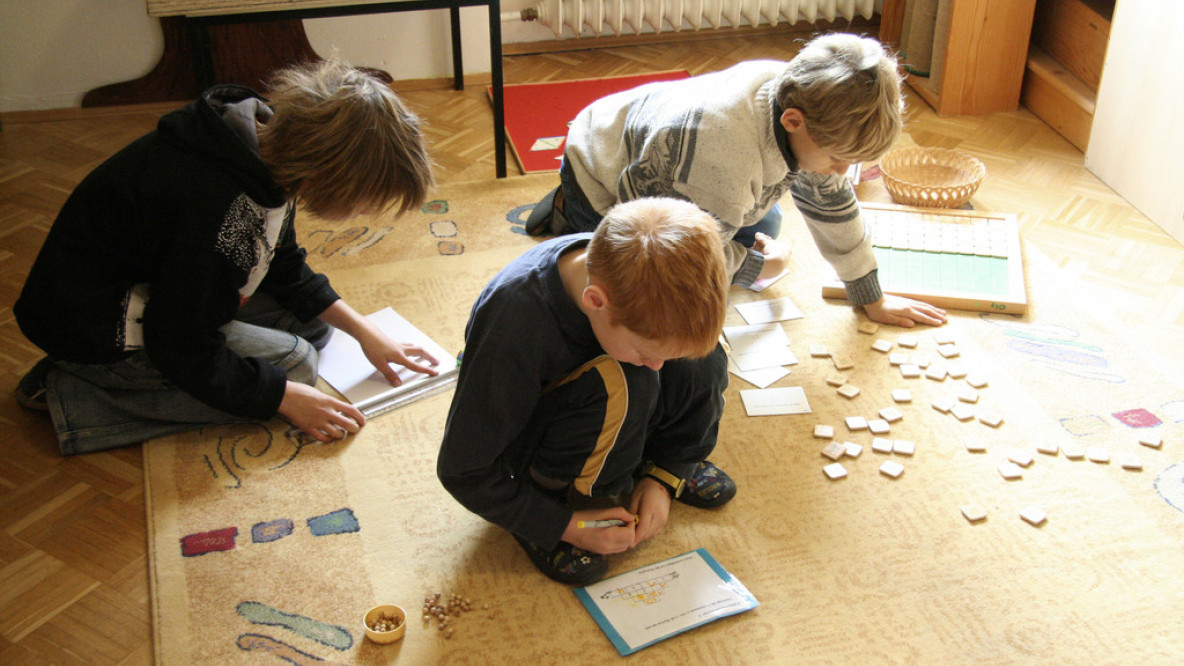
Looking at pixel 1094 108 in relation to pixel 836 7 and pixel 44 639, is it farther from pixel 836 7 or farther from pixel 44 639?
pixel 44 639

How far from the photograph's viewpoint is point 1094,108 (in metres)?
2.94

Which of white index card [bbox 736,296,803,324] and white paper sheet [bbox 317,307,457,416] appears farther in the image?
white index card [bbox 736,296,803,324]

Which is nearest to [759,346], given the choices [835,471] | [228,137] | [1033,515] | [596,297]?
[835,471]

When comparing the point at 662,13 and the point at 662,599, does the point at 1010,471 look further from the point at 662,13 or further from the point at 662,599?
the point at 662,13

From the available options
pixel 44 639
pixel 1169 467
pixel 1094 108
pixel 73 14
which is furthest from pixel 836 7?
pixel 44 639

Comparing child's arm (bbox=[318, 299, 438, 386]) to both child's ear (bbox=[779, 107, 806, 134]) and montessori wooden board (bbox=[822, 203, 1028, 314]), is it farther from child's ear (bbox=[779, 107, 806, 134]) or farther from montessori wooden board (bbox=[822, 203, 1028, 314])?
montessori wooden board (bbox=[822, 203, 1028, 314])

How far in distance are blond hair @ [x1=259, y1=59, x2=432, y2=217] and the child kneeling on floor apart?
0.88ft

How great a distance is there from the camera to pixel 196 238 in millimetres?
1604

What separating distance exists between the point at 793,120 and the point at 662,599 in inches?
35.3

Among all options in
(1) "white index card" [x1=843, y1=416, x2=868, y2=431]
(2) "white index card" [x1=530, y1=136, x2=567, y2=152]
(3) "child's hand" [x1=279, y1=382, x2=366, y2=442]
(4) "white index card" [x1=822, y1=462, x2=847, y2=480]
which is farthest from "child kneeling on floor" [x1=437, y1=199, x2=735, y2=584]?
(2) "white index card" [x1=530, y1=136, x2=567, y2=152]

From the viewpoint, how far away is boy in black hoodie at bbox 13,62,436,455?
61.4 inches

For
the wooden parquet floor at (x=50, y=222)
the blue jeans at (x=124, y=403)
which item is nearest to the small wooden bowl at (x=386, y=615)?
the wooden parquet floor at (x=50, y=222)

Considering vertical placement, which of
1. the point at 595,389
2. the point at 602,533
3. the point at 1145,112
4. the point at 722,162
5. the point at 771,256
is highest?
the point at 722,162

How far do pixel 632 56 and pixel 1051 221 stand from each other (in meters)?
1.73
